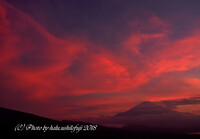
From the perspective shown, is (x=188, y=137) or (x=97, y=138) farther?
(x=188, y=137)

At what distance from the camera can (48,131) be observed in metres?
35.1

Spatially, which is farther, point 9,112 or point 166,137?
point 9,112

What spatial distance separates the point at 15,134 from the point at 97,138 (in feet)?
45.7

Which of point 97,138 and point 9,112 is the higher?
point 9,112

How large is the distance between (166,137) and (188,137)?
7.18 meters

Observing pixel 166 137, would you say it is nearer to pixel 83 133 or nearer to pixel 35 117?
pixel 83 133

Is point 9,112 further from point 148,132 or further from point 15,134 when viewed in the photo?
point 148,132

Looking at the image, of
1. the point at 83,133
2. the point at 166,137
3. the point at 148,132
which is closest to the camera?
the point at 83,133

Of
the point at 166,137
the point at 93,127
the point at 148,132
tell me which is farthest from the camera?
the point at 148,132

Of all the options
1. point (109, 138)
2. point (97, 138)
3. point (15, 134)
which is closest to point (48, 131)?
point (15, 134)

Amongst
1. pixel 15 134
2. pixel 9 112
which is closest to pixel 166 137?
pixel 15 134

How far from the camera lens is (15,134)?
3061 centimetres

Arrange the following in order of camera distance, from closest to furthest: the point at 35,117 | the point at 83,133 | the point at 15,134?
the point at 15,134 → the point at 83,133 → the point at 35,117

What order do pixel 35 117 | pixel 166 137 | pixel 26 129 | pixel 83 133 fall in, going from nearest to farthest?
pixel 26 129, pixel 83 133, pixel 166 137, pixel 35 117
